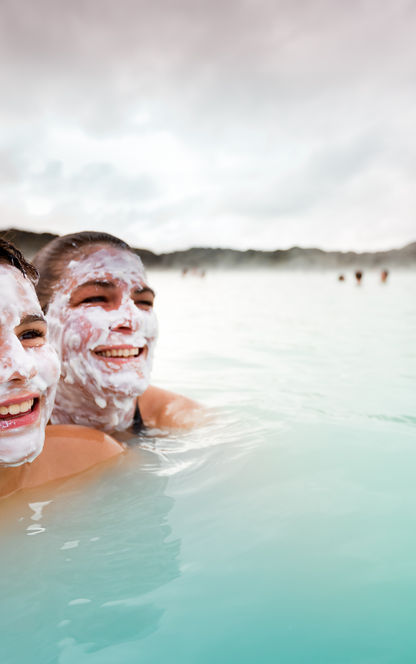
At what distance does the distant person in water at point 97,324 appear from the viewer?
315 centimetres

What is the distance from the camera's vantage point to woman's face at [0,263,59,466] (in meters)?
2.10

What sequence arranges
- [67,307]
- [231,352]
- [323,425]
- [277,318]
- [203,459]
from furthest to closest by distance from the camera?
[277,318], [231,352], [323,425], [203,459], [67,307]

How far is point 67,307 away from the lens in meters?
3.20

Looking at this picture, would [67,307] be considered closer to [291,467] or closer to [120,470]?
[120,470]

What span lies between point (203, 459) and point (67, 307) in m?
1.36

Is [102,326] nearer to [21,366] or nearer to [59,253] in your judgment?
[59,253]

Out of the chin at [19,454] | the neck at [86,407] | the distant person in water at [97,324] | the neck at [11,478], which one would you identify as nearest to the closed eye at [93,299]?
the distant person in water at [97,324]

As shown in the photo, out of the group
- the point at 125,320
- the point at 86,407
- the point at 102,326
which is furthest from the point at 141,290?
the point at 86,407

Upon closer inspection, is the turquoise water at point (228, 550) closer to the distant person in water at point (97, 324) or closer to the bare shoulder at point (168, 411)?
the bare shoulder at point (168, 411)

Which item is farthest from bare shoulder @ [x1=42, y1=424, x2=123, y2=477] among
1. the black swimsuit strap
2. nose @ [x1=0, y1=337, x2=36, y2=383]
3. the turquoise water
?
the black swimsuit strap

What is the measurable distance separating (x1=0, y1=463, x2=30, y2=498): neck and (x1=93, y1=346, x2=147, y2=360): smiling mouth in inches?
32.0

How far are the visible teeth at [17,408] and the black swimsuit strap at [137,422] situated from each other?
1.61 metres

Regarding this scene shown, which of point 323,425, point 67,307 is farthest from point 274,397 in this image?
point 67,307

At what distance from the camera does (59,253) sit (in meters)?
3.43
